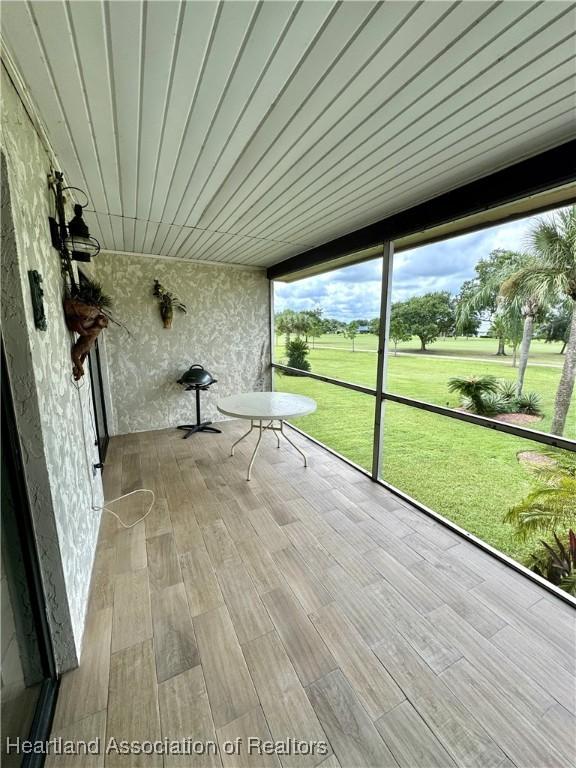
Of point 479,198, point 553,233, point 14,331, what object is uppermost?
point 479,198

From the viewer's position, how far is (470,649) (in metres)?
1.36

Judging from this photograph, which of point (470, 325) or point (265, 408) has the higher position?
point (470, 325)

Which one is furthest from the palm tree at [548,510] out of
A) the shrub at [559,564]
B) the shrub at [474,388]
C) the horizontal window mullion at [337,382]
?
the horizontal window mullion at [337,382]

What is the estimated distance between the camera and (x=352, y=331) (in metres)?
5.32

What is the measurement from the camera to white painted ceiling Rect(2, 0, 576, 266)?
86cm

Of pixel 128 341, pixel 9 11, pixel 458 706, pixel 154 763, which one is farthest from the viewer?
pixel 128 341

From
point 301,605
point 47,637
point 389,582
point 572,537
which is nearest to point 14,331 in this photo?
point 47,637

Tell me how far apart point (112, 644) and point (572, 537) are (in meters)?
2.95

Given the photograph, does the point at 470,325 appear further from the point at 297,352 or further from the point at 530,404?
the point at 297,352

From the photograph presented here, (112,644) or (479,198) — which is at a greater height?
(479,198)

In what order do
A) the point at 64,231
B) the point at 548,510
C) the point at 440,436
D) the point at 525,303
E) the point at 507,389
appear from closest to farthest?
the point at 64,231 < the point at 548,510 < the point at 525,303 < the point at 507,389 < the point at 440,436

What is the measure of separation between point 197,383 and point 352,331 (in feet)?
9.95

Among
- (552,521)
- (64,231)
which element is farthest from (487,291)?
(64,231)

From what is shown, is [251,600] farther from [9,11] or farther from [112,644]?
[9,11]
